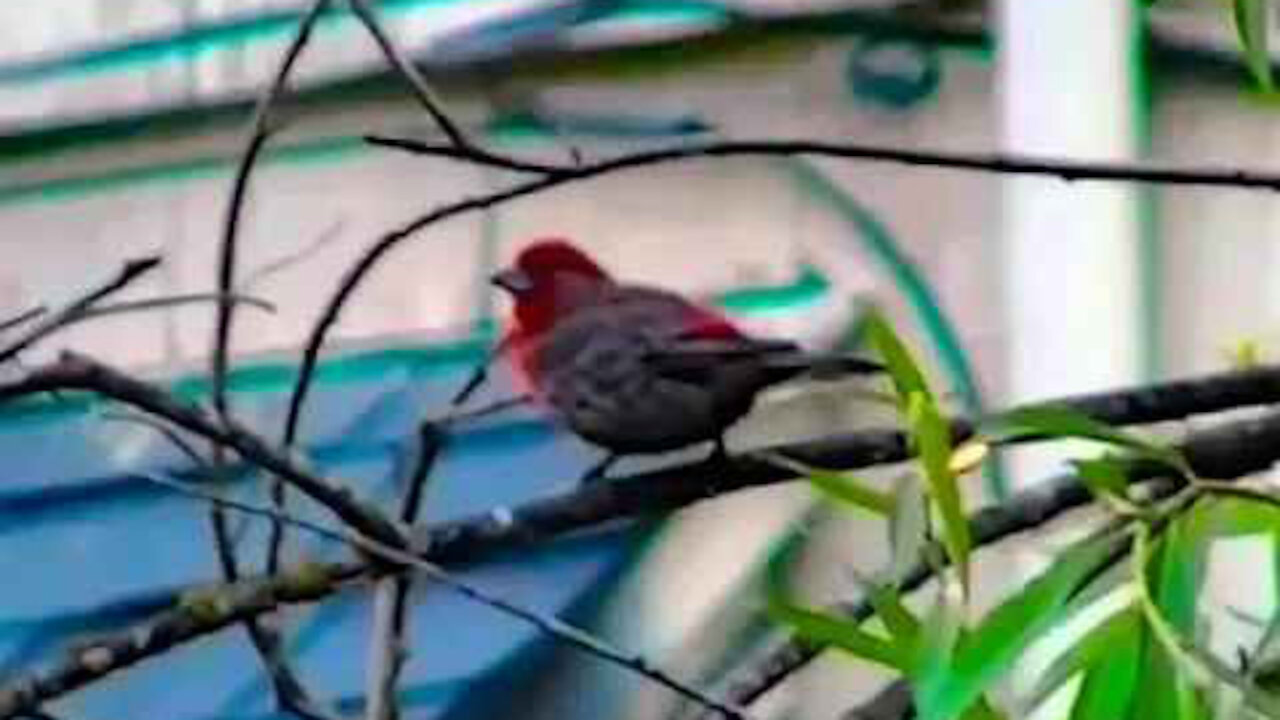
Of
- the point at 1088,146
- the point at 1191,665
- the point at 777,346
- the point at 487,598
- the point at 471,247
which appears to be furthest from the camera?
the point at 471,247

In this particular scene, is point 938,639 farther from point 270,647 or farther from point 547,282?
point 547,282

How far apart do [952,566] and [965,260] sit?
7.68 ft

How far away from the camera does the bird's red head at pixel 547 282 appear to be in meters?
3.10

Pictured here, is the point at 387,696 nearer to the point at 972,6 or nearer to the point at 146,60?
the point at 972,6

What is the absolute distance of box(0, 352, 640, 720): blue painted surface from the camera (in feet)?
13.5

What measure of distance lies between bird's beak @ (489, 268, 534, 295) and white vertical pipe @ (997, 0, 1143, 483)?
0.85m

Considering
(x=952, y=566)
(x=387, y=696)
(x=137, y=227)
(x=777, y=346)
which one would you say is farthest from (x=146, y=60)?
(x=952, y=566)

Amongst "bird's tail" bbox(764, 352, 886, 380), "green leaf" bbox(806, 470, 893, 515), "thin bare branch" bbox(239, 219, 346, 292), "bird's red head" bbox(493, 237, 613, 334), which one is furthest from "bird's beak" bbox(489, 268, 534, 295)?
"green leaf" bbox(806, 470, 893, 515)

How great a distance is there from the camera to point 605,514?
6.55 ft

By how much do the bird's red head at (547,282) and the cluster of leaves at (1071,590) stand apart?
118cm

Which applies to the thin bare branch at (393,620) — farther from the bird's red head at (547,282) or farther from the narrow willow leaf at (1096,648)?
the bird's red head at (547,282)

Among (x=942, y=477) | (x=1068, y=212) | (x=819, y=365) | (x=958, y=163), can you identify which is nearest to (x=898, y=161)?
(x=958, y=163)

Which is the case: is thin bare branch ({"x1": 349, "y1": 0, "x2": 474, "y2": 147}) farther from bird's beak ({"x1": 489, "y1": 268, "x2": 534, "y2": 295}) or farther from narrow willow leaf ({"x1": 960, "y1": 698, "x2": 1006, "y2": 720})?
bird's beak ({"x1": 489, "y1": 268, "x2": 534, "y2": 295})

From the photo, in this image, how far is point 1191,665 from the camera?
172 cm
